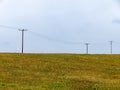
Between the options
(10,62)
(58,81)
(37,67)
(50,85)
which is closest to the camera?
(50,85)

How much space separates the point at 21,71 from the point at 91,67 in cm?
1073

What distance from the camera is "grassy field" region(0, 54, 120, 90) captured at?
35.9 metres

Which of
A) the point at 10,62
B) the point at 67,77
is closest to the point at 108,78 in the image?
the point at 67,77

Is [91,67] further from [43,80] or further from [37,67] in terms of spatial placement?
[43,80]

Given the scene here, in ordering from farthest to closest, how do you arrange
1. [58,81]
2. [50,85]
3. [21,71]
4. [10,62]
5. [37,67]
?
1. [10,62]
2. [37,67]
3. [21,71]
4. [58,81]
5. [50,85]

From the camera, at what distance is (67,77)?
136ft

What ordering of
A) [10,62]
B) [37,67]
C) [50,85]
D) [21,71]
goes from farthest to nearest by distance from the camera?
[10,62] < [37,67] < [21,71] < [50,85]

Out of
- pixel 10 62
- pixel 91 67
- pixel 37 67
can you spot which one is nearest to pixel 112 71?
pixel 91 67

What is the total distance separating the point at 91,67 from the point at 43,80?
1426 cm

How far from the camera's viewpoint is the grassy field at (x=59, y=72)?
35906 millimetres

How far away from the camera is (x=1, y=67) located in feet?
156

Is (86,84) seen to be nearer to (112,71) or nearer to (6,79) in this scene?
(6,79)

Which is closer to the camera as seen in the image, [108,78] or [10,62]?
[108,78]

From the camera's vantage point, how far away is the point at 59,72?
45.3 meters
